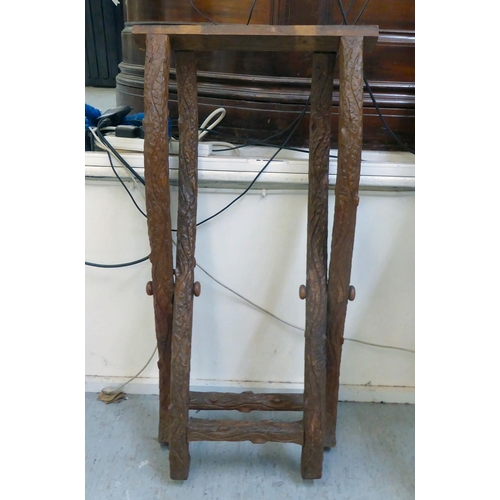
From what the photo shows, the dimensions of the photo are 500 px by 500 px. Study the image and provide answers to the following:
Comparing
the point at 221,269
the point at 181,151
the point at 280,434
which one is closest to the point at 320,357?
the point at 280,434

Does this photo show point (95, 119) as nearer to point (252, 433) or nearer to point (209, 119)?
point (209, 119)

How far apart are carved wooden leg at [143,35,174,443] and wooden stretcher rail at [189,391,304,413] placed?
8 cm

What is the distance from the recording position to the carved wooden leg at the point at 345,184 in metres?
0.80

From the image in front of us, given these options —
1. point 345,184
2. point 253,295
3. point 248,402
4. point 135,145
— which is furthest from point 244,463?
point 135,145

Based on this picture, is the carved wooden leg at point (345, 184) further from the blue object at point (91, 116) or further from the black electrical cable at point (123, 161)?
the blue object at point (91, 116)

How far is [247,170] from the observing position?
41.3 inches

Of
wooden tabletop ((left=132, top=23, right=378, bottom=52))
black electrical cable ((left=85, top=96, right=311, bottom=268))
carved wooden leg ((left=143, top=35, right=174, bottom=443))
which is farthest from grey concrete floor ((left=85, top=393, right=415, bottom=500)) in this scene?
wooden tabletop ((left=132, top=23, right=378, bottom=52))

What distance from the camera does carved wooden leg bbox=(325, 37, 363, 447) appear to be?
0.80 meters

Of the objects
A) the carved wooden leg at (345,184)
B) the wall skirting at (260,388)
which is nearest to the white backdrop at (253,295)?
the wall skirting at (260,388)

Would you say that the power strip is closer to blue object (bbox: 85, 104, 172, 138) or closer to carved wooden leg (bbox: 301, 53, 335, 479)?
blue object (bbox: 85, 104, 172, 138)

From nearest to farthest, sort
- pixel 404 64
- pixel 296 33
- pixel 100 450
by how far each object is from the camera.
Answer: pixel 296 33, pixel 100 450, pixel 404 64

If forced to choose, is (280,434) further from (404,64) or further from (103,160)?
(404,64)

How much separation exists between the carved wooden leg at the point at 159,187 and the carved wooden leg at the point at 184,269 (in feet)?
0.11
